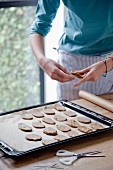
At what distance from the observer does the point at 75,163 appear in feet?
2.90

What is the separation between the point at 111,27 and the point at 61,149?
24.8 inches

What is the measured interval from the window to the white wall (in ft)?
0.21

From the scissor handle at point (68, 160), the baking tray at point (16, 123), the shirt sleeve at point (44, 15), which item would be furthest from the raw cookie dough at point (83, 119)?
the shirt sleeve at point (44, 15)

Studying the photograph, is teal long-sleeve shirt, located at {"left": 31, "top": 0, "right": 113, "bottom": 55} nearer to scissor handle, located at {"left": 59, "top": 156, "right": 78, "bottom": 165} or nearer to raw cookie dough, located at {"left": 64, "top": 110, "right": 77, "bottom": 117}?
raw cookie dough, located at {"left": 64, "top": 110, "right": 77, "bottom": 117}

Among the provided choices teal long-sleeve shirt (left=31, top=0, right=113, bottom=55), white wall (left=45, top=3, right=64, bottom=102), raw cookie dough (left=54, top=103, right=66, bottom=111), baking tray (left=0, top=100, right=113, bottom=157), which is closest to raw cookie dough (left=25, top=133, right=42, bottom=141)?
baking tray (left=0, top=100, right=113, bottom=157)

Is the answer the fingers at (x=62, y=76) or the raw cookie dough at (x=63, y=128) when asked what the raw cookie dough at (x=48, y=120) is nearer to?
the raw cookie dough at (x=63, y=128)

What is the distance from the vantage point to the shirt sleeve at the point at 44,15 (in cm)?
152

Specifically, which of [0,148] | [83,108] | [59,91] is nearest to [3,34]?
[59,91]

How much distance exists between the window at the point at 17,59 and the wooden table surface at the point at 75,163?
157 centimetres

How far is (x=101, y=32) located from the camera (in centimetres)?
140

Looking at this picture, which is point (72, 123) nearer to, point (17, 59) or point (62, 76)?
point (62, 76)

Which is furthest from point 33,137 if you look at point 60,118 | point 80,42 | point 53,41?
point 53,41

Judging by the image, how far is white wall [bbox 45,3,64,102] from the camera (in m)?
2.38

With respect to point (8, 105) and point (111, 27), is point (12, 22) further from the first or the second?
point (111, 27)
